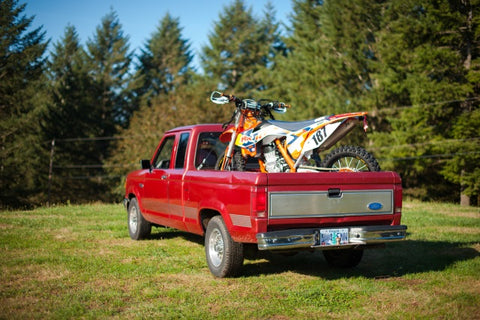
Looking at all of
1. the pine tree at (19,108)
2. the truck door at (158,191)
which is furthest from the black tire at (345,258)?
the pine tree at (19,108)

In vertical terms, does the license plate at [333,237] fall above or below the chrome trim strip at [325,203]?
below

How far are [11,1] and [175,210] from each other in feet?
116

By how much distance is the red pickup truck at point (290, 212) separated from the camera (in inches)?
202

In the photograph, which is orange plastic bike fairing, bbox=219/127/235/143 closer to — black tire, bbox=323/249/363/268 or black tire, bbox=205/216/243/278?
black tire, bbox=205/216/243/278

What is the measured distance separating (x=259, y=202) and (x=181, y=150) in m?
2.71

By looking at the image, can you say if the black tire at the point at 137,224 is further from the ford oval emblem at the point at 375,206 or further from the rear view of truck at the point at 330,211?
the ford oval emblem at the point at 375,206

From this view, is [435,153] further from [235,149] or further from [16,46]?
[16,46]

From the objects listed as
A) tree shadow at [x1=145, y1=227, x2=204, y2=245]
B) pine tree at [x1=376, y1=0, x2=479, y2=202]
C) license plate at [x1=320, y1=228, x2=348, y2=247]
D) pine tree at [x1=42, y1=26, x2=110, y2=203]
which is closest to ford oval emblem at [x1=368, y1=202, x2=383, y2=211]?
license plate at [x1=320, y1=228, x2=348, y2=247]

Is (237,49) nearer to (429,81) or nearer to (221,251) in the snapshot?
(429,81)

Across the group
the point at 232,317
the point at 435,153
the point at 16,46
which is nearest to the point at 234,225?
the point at 232,317

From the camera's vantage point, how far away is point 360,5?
1072 inches

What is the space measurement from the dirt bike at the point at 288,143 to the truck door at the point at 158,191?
3.07 ft

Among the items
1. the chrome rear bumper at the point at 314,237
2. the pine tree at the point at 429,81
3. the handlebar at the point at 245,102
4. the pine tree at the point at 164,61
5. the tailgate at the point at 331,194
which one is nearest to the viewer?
the chrome rear bumper at the point at 314,237

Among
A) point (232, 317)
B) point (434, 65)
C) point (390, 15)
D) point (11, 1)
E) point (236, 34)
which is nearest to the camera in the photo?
point (232, 317)
